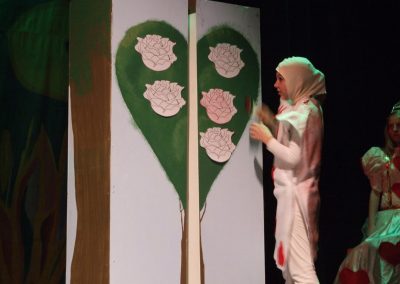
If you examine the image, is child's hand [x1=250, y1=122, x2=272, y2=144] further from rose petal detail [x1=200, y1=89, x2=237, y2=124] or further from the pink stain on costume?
the pink stain on costume

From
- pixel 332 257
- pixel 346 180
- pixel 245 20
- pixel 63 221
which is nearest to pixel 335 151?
pixel 346 180

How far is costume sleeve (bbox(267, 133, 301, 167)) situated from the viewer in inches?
170

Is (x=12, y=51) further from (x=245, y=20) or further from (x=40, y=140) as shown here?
(x=245, y=20)

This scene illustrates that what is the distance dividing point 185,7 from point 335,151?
6.31 feet

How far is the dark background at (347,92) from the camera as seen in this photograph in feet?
19.2

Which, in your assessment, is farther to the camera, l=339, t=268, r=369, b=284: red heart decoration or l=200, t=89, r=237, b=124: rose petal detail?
l=339, t=268, r=369, b=284: red heart decoration

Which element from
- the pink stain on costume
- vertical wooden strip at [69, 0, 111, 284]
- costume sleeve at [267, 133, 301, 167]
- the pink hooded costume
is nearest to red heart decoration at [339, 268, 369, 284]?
the pink hooded costume

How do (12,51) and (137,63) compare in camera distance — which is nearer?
(137,63)

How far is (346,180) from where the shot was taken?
5.98 m

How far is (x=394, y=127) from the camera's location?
530 centimetres

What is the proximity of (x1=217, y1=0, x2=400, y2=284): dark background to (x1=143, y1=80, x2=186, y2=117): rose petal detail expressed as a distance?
149 centimetres

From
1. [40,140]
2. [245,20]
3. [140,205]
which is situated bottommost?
[140,205]

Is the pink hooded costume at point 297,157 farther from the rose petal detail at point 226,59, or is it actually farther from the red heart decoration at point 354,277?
the red heart decoration at point 354,277

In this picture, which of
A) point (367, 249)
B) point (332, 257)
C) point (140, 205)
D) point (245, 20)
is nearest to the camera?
point (140, 205)
